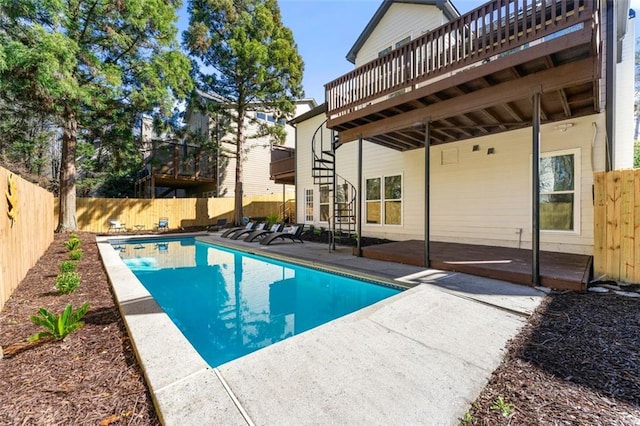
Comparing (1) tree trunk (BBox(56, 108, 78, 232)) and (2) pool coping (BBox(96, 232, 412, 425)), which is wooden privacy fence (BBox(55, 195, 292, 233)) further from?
(2) pool coping (BBox(96, 232, 412, 425))

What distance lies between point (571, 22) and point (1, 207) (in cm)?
798

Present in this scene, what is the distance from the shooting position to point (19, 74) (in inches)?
352

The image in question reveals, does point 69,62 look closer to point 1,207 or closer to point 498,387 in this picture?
point 1,207

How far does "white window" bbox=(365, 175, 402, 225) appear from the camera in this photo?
32.3 ft

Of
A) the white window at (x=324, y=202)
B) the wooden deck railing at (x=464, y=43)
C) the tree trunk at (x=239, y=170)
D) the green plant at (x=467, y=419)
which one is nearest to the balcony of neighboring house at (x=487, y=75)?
the wooden deck railing at (x=464, y=43)

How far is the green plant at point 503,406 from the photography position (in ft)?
6.37

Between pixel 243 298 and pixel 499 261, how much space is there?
5.00 m

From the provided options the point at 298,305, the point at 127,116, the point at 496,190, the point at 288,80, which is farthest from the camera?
the point at 288,80

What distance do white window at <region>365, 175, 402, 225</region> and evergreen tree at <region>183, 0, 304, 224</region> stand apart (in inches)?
311

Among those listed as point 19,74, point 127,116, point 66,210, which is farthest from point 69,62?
point 66,210

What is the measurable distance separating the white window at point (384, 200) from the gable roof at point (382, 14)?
514cm

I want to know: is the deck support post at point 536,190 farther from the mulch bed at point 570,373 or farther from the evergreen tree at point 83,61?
the evergreen tree at point 83,61

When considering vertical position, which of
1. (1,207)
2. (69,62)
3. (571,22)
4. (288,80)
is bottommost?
(1,207)

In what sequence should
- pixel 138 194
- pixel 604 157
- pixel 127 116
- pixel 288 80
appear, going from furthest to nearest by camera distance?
pixel 138 194, pixel 288 80, pixel 127 116, pixel 604 157
